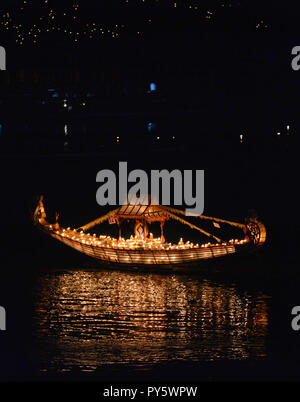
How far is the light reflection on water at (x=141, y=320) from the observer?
18250mm

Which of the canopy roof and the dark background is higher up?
the dark background

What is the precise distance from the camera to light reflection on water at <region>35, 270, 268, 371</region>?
18.2m

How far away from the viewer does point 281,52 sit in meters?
44.8

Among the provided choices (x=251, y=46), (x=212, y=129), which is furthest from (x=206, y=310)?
(x=251, y=46)

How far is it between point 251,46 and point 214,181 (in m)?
10.6

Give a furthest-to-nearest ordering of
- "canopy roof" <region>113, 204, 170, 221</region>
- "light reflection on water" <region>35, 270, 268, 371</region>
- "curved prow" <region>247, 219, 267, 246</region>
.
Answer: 1. "canopy roof" <region>113, 204, 170, 221</region>
2. "curved prow" <region>247, 219, 267, 246</region>
3. "light reflection on water" <region>35, 270, 268, 371</region>

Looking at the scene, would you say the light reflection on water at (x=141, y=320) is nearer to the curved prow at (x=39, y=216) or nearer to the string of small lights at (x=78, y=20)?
the curved prow at (x=39, y=216)

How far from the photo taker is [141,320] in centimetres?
2044

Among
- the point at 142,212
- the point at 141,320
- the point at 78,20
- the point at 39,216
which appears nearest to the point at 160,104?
the point at 78,20

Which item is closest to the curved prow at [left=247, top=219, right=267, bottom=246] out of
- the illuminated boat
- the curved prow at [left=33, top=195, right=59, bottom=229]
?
the illuminated boat

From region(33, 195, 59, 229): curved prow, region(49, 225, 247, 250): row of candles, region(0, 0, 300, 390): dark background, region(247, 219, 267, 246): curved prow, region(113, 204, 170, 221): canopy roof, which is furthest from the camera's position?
region(0, 0, 300, 390): dark background

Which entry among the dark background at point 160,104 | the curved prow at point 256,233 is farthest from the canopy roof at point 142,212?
the dark background at point 160,104

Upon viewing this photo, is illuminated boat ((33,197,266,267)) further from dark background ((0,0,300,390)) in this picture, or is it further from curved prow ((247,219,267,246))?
dark background ((0,0,300,390))

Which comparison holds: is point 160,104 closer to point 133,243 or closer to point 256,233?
point 133,243
